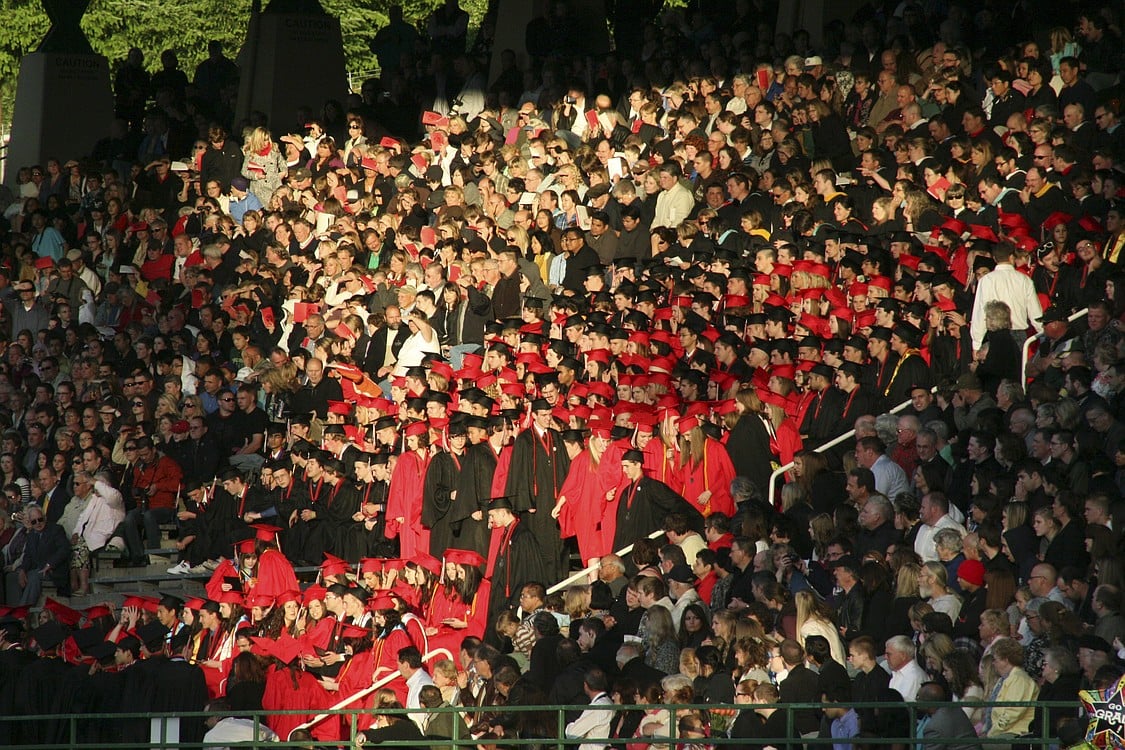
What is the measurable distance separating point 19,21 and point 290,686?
36451mm

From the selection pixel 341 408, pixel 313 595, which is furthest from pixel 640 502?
pixel 341 408

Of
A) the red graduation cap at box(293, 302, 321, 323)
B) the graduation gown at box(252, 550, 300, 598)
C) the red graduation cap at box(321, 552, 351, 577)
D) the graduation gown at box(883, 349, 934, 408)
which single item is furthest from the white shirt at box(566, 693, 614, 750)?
the red graduation cap at box(293, 302, 321, 323)

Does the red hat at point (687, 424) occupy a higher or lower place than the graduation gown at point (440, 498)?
higher

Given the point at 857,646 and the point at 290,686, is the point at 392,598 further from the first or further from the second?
the point at 857,646

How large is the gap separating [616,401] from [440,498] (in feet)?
5.57

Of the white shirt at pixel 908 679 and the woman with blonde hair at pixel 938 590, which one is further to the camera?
the woman with blonde hair at pixel 938 590

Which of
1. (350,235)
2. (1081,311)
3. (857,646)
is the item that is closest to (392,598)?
(857,646)

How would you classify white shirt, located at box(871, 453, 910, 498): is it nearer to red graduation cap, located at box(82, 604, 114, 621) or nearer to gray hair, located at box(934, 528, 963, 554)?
gray hair, located at box(934, 528, 963, 554)

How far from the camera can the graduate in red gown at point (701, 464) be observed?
52.4 feet

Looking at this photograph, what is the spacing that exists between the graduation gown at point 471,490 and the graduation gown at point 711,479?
5.98 feet

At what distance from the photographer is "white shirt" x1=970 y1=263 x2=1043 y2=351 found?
16.0 metres

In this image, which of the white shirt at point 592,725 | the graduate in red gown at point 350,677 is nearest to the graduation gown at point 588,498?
the graduate in red gown at point 350,677

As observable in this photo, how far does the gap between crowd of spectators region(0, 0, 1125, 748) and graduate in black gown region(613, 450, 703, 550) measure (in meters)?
0.02

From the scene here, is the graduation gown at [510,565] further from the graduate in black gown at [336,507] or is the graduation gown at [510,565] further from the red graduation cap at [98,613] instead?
the red graduation cap at [98,613]
